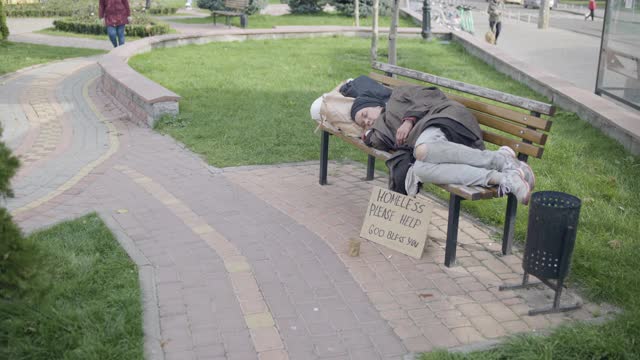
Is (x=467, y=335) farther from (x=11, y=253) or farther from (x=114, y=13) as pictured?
(x=114, y=13)

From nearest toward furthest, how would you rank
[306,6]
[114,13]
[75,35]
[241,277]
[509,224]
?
[241,277] < [509,224] < [114,13] < [75,35] < [306,6]

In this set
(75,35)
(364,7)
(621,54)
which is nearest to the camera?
(621,54)

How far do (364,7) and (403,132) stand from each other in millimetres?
20865

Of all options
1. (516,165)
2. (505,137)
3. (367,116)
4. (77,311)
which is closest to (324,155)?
(367,116)

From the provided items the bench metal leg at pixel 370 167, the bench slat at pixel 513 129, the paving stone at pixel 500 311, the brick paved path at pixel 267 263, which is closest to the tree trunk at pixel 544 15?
the brick paved path at pixel 267 263

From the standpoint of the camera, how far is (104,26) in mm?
19156

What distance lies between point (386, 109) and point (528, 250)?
1856mm

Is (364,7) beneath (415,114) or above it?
above

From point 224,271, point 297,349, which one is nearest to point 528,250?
point 297,349

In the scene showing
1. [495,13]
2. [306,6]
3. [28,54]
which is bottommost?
[28,54]

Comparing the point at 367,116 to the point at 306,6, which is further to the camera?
the point at 306,6

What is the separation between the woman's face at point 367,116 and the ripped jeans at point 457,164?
3.34 ft

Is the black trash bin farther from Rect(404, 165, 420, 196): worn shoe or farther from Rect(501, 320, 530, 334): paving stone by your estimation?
Rect(404, 165, 420, 196): worn shoe

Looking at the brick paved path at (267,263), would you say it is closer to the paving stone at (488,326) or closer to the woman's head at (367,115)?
the paving stone at (488,326)
